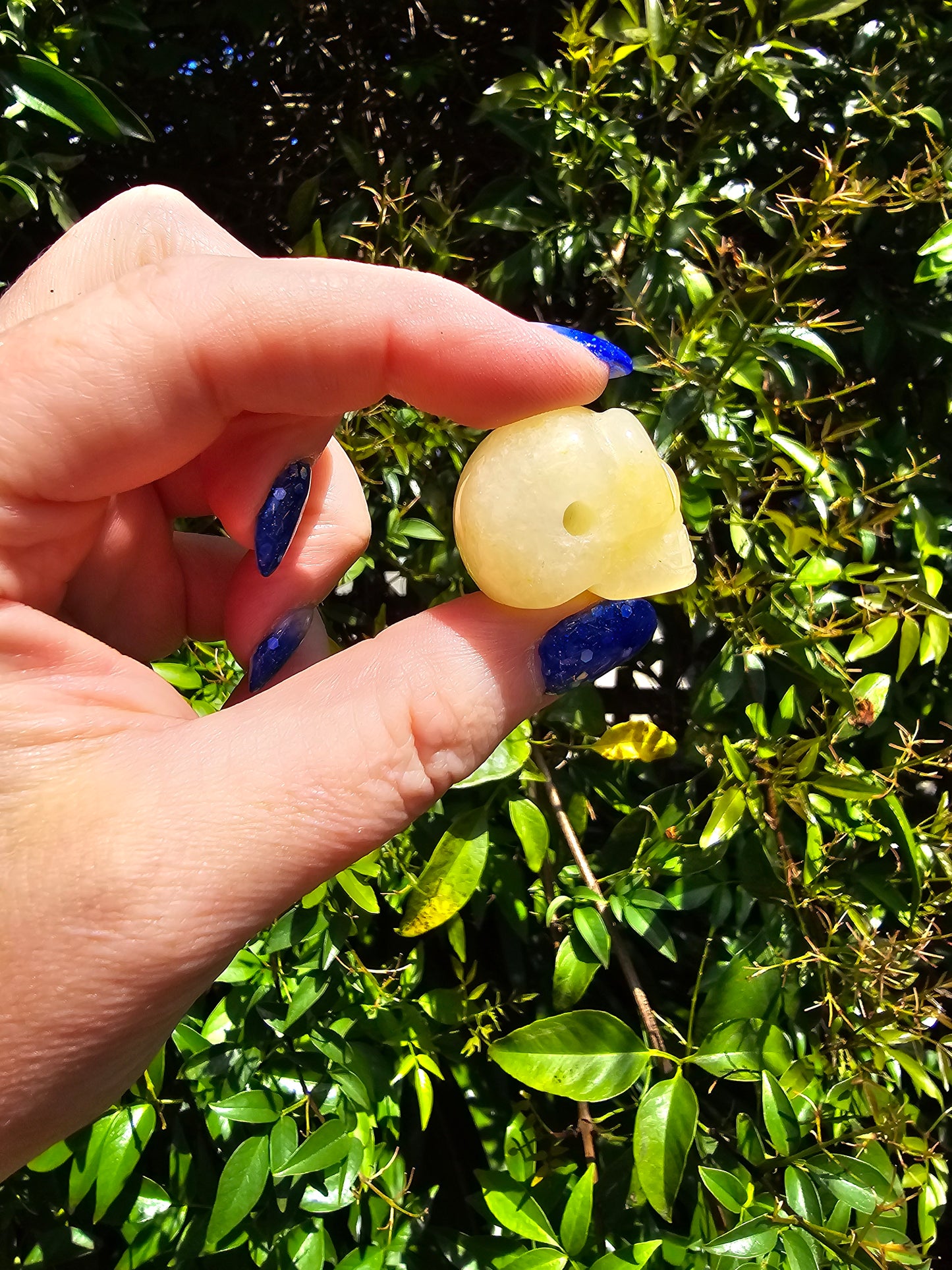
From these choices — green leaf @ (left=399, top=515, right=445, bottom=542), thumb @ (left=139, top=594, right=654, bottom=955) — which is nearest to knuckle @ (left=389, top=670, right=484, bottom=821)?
thumb @ (left=139, top=594, right=654, bottom=955)

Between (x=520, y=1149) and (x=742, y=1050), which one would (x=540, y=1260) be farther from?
(x=742, y=1050)

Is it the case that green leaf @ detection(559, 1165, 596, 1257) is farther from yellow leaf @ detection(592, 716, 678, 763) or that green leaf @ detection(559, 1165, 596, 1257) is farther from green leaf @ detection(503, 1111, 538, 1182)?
yellow leaf @ detection(592, 716, 678, 763)

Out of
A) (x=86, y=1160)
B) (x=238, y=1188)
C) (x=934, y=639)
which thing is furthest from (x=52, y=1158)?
(x=934, y=639)

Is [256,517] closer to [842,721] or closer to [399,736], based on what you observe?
[399,736]

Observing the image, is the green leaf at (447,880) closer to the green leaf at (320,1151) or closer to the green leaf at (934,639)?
the green leaf at (320,1151)

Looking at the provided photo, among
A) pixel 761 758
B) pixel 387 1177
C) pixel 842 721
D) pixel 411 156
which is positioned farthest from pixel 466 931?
pixel 411 156

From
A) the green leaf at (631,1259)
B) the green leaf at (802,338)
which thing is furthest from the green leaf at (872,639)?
the green leaf at (631,1259)
